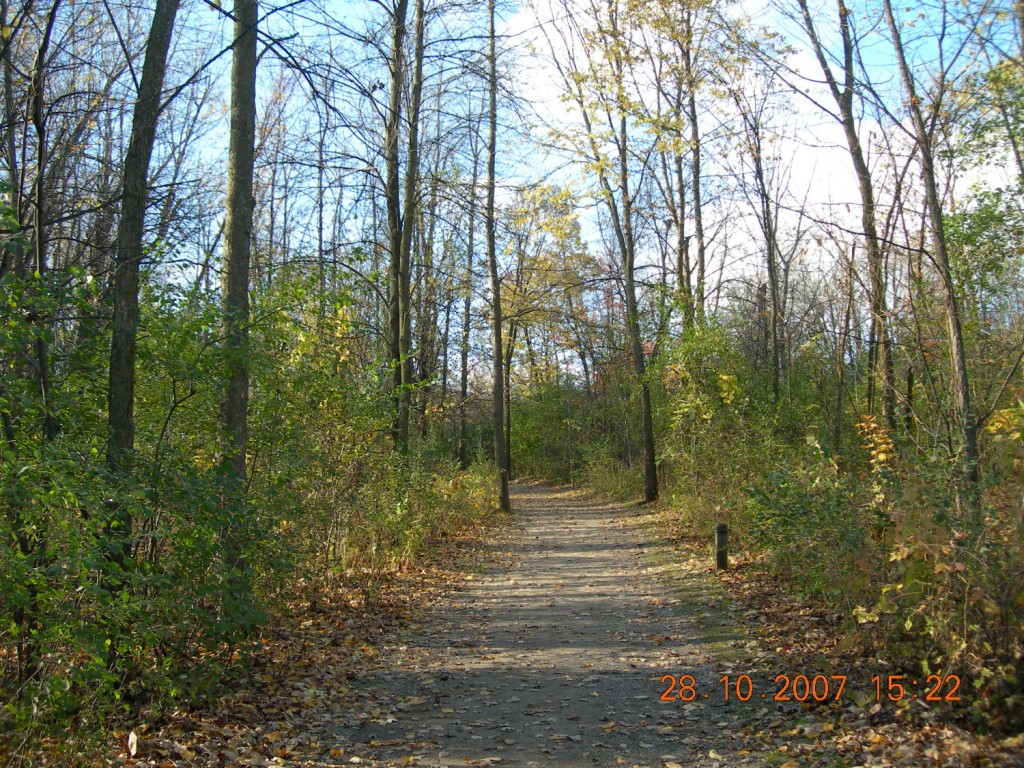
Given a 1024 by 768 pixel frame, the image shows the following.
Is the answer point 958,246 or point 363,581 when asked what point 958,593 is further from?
point 958,246

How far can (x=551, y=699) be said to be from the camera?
18.5 ft

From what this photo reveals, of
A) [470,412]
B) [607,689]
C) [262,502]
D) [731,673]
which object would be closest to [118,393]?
[262,502]

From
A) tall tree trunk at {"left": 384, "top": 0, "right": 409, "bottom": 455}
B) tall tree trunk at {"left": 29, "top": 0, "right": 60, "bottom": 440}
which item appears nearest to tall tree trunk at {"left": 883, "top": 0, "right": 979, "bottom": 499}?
tall tree trunk at {"left": 29, "top": 0, "right": 60, "bottom": 440}

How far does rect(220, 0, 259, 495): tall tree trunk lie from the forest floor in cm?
220

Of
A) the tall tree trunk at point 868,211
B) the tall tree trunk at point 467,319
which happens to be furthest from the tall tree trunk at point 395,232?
the tall tree trunk at point 868,211

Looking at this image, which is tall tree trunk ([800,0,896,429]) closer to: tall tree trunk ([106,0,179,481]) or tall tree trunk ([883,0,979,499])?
tall tree trunk ([883,0,979,499])

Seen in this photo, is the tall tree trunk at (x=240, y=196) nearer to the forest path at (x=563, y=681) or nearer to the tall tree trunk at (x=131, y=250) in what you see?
the tall tree trunk at (x=131, y=250)

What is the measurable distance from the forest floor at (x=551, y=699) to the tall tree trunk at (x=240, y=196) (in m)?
2.20

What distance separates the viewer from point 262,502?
19.6 ft

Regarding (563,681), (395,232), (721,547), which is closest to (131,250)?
(563,681)

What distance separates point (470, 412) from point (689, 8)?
2882 centimetres

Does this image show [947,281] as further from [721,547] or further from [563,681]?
[721,547]

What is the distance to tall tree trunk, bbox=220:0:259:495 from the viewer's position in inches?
263

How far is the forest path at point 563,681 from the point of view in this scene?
4.71 meters
